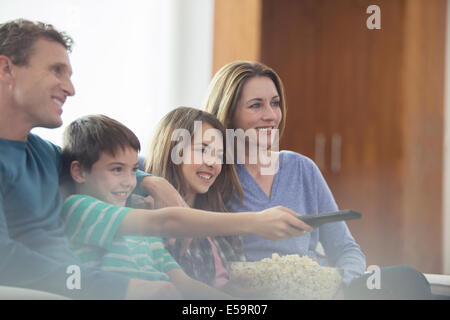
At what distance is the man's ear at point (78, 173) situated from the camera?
0.84m

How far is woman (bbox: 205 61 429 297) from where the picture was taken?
962 millimetres

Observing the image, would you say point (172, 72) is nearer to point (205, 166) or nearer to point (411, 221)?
point (205, 166)

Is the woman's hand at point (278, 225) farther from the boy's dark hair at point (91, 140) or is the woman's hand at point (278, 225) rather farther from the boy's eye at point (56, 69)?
the boy's eye at point (56, 69)

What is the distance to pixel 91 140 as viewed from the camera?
0.85 m

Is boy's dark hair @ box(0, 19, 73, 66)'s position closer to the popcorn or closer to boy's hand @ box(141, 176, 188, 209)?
boy's hand @ box(141, 176, 188, 209)

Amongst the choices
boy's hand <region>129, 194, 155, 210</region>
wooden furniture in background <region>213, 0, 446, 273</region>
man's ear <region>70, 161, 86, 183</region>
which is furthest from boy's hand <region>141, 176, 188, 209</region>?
wooden furniture in background <region>213, 0, 446, 273</region>

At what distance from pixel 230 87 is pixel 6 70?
1.36 ft

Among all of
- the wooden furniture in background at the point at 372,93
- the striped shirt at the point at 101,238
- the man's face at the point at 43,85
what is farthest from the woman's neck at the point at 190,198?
the wooden furniture in background at the point at 372,93

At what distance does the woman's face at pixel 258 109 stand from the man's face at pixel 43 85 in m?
0.33

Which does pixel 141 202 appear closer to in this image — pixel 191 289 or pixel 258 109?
pixel 191 289

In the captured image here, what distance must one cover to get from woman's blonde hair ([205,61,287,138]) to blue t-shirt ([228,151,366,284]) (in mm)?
100

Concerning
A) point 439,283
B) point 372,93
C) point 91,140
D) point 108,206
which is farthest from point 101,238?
point 372,93
